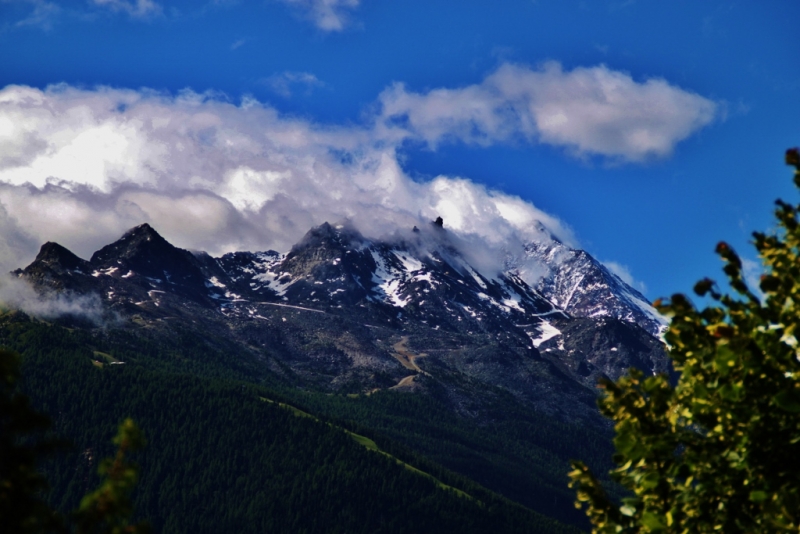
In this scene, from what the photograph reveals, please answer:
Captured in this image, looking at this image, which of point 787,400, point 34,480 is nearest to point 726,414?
point 787,400

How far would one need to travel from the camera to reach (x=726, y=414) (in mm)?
13797

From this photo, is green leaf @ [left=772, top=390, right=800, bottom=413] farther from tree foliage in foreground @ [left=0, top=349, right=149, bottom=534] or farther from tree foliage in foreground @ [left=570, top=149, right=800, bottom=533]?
tree foliage in foreground @ [left=0, top=349, right=149, bottom=534]

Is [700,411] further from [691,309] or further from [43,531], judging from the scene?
[43,531]

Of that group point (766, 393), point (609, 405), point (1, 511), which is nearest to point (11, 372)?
point (1, 511)

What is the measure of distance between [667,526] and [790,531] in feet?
6.52

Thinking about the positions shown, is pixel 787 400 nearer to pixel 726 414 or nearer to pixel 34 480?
pixel 726 414

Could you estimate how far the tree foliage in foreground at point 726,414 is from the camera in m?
13.0

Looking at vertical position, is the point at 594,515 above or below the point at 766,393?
below

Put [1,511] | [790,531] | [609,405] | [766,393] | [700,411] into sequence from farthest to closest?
1. [609,405]
2. [700,411]
3. [766,393]
4. [790,531]
5. [1,511]

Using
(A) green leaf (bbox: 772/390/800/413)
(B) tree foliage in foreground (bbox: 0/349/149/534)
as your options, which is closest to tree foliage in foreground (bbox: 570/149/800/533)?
(A) green leaf (bbox: 772/390/800/413)

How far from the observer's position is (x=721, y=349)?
1278 cm

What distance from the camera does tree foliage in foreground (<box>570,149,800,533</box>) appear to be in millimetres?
13039

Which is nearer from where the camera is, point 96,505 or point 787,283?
point 96,505

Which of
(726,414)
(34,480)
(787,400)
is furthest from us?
(726,414)
